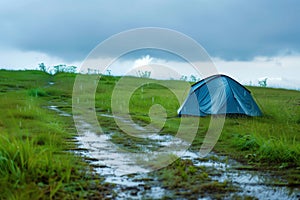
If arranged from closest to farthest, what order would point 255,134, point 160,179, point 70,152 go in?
point 160,179
point 70,152
point 255,134

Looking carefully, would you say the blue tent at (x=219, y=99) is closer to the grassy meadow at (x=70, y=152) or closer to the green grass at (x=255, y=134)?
the green grass at (x=255, y=134)

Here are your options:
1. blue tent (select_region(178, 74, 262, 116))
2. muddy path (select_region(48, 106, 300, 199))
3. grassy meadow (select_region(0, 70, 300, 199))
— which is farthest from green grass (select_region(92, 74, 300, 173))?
muddy path (select_region(48, 106, 300, 199))

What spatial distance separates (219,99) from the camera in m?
16.3

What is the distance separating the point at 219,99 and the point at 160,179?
10.3 metres

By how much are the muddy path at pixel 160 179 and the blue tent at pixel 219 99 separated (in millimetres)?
7104

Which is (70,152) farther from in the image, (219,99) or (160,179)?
(219,99)

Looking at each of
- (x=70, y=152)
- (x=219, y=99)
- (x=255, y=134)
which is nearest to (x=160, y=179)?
(x=70, y=152)

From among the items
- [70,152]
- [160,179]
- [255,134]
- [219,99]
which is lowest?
[160,179]

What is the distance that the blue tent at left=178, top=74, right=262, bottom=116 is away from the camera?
16094mm

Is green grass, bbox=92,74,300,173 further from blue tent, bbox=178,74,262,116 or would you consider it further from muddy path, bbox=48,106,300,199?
muddy path, bbox=48,106,300,199

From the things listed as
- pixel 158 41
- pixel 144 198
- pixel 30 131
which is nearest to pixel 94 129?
pixel 30 131

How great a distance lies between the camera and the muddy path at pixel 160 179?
5.71 m

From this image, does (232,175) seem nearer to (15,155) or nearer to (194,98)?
(15,155)

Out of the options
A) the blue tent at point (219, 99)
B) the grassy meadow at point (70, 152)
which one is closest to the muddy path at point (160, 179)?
the grassy meadow at point (70, 152)
